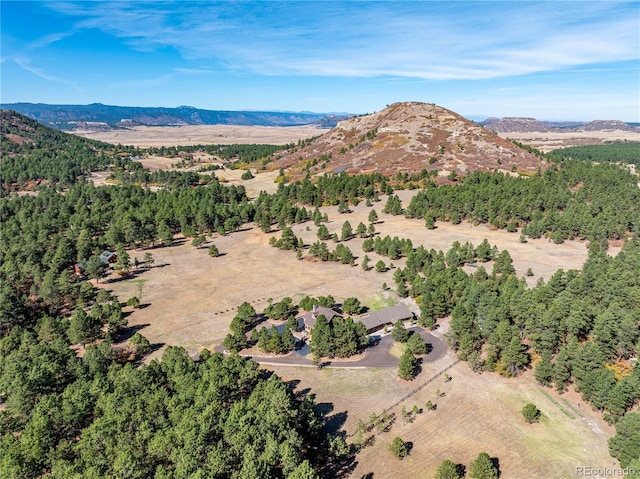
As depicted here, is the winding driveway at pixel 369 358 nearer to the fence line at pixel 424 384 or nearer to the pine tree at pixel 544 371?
the fence line at pixel 424 384

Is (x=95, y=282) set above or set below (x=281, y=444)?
below

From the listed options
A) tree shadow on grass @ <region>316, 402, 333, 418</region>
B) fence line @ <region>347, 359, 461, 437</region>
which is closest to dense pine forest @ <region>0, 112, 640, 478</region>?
fence line @ <region>347, 359, 461, 437</region>

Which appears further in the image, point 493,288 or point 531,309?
point 493,288

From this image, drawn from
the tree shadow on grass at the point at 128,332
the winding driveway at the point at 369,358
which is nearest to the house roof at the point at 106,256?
the tree shadow on grass at the point at 128,332

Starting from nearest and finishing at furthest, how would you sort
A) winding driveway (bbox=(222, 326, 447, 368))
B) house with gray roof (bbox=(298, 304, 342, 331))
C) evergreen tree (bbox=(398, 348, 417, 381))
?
evergreen tree (bbox=(398, 348, 417, 381)), winding driveway (bbox=(222, 326, 447, 368)), house with gray roof (bbox=(298, 304, 342, 331))

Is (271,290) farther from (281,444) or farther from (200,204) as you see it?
(200,204)

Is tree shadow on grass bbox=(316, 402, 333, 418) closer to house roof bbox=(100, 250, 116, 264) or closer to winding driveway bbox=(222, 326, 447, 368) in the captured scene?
winding driveway bbox=(222, 326, 447, 368)

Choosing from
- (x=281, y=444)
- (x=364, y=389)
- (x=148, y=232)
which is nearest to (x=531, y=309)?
(x=364, y=389)

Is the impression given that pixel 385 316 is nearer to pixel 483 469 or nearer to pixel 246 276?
pixel 483 469
